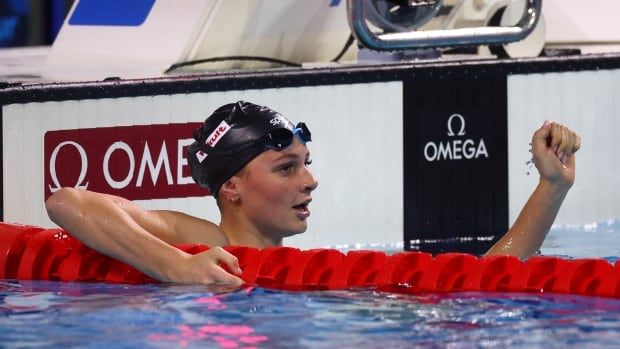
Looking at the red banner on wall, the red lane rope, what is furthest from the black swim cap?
the red banner on wall

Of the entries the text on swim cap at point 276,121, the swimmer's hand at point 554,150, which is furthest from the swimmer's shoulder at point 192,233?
the swimmer's hand at point 554,150

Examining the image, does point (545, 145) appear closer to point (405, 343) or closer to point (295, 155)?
point (295, 155)

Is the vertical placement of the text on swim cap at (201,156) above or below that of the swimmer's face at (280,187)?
above

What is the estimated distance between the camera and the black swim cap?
153 inches

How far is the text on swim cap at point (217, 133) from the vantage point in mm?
3896

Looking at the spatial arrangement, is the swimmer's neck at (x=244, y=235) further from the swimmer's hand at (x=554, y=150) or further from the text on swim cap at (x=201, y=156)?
the swimmer's hand at (x=554, y=150)

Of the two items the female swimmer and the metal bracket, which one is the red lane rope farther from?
the metal bracket

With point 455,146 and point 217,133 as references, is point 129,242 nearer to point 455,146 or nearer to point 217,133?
point 217,133

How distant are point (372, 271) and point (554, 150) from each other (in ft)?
1.86

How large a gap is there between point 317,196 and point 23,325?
7.68 feet

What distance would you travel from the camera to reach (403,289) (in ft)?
12.3

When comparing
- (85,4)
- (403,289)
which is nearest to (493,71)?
(85,4)

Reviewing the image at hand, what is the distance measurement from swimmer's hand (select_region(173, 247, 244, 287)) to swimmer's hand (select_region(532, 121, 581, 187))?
0.85 meters

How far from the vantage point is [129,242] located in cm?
366
